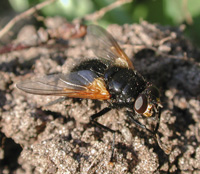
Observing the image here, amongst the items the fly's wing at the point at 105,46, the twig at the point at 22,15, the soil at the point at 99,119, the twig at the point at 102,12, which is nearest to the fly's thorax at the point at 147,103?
the soil at the point at 99,119

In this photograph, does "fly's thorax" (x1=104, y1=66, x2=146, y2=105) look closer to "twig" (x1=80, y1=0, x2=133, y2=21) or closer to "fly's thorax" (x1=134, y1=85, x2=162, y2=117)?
"fly's thorax" (x1=134, y1=85, x2=162, y2=117)

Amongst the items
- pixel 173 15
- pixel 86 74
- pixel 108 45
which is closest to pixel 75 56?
pixel 108 45

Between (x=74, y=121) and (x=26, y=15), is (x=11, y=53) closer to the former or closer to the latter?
(x=26, y=15)

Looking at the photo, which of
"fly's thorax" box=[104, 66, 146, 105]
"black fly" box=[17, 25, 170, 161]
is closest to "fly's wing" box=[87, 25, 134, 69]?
"black fly" box=[17, 25, 170, 161]

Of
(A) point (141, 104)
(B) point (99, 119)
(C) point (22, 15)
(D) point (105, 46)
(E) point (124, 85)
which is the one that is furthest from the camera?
(C) point (22, 15)

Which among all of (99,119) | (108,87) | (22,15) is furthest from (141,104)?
(22,15)

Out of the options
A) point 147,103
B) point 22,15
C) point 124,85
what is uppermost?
point 22,15

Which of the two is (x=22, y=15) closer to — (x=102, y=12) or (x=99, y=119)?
(x=102, y=12)
